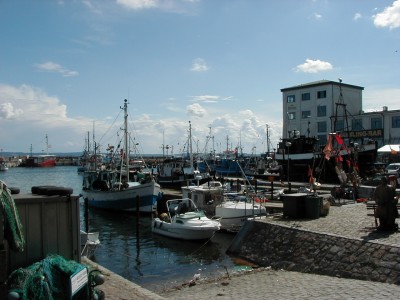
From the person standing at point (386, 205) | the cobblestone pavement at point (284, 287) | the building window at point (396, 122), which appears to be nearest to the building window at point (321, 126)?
the building window at point (396, 122)

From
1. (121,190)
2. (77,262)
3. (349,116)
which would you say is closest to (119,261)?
(77,262)

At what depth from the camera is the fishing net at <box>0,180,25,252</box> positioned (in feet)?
20.7

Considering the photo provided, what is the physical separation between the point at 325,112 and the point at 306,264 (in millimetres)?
54687

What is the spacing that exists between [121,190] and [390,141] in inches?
1412

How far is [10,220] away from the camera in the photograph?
6.35m

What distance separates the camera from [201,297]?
34.4 ft

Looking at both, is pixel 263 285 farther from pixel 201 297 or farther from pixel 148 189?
pixel 148 189

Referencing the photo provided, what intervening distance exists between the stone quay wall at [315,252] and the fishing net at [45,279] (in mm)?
7915

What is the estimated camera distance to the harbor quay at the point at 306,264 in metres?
9.87

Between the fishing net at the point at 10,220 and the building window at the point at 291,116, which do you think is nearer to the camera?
the fishing net at the point at 10,220

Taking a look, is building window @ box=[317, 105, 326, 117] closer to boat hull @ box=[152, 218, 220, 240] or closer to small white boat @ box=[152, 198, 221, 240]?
small white boat @ box=[152, 198, 221, 240]

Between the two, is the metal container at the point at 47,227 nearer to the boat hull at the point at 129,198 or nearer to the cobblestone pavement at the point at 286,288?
the cobblestone pavement at the point at 286,288

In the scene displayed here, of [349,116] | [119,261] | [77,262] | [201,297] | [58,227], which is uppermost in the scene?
[349,116]

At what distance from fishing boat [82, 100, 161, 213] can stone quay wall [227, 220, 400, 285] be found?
53.1 ft
